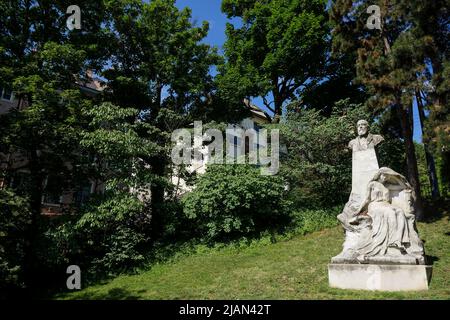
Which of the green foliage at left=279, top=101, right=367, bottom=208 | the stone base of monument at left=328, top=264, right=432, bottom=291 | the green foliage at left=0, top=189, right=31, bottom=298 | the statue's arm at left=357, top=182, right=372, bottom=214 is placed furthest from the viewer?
the green foliage at left=279, top=101, right=367, bottom=208

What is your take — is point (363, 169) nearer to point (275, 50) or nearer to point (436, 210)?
point (436, 210)

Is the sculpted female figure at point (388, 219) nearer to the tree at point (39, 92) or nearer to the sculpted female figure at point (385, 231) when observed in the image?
the sculpted female figure at point (385, 231)

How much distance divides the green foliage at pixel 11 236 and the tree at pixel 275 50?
1397 centimetres

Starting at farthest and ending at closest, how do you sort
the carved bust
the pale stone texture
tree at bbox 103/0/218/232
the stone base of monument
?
tree at bbox 103/0/218/232, the carved bust, the pale stone texture, the stone base of monument

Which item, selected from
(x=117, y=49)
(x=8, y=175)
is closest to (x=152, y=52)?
(x=117, y=49)

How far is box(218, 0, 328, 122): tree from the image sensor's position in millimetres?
22688

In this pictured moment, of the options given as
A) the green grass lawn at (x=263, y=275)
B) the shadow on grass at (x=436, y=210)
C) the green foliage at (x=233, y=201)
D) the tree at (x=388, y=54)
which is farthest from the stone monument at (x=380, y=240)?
the shadow on grass at (x=436, y=210)

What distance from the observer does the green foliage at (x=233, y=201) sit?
15711mm

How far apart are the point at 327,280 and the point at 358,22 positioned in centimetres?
1260

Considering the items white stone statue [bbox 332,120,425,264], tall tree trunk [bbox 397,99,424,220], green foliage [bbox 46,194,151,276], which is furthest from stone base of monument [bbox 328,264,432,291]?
green foliage [bbox 46,194,151,276]

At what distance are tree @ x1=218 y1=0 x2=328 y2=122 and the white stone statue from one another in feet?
40.2

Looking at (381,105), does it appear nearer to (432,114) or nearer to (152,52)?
(432,114)

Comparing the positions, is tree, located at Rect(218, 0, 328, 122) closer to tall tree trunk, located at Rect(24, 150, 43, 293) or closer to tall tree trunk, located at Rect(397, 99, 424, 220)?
tall tree trunk, located at Rect(397, 99, 424, 220)
